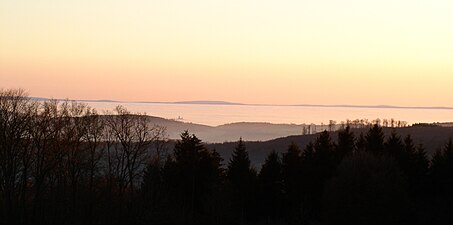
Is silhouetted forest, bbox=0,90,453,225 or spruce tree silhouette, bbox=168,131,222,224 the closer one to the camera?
silhouetted forest, bbox=0,90,453,225

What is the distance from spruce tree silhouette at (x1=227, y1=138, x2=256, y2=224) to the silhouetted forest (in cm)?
8

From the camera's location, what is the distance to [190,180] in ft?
160

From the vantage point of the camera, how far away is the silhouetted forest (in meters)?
42.8

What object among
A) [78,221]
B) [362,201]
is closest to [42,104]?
[78,221]

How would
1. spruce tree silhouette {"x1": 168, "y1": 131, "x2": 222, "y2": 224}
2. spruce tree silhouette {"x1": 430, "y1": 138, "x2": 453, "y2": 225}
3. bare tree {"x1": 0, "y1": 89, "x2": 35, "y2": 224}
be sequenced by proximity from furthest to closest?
1. spruce tree silhouette {"x1": 168, "y1": 131, "x2": 222, "y2": 224}
2. spruce tree silhouette {"x1": 430, "y1": 138, "x2": 453, "y2": 225}
3. bare tree {"x1": 0, "y1": 89, "x2": 35, "y2": 224}

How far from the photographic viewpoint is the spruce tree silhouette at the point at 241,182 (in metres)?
48.8

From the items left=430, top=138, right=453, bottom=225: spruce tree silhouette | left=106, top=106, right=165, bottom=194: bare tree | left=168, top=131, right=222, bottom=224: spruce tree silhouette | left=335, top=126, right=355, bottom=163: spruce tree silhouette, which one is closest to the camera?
left=430, top=138, right=453, bottom=225: spruce tree silhouette

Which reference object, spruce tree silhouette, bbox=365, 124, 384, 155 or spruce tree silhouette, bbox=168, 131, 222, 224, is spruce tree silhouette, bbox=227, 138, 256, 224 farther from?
spruce tree silhouette, bbox=365, 124, 384, 155

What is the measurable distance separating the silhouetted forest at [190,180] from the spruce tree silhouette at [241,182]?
78 millimetres

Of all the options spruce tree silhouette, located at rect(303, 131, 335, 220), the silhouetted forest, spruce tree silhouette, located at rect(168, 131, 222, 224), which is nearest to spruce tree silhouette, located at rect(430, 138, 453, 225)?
the silhouetted forest

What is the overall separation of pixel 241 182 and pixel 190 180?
157 inches

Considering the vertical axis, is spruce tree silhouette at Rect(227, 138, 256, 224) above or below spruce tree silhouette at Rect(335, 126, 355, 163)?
below

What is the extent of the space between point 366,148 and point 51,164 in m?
24.7

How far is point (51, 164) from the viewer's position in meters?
45.4
